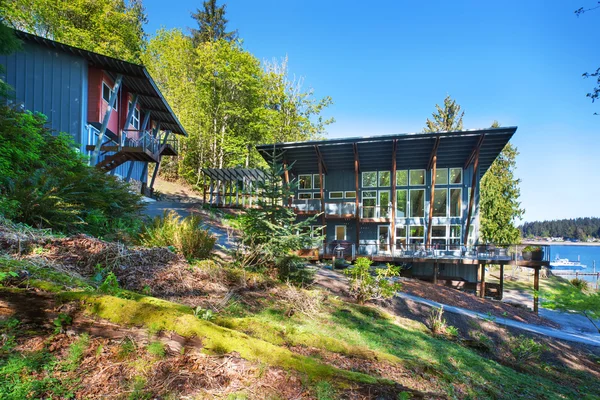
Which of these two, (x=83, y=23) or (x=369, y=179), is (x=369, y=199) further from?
(x=83, y=23)

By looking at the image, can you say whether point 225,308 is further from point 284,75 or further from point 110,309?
point 284,75

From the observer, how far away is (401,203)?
74.6 ft

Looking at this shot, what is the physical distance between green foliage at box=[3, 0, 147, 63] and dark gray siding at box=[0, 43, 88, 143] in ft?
49.2

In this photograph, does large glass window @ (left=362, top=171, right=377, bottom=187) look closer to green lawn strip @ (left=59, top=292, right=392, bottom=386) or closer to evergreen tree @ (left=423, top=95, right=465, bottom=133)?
evergreen tree @ (left=423, top=95, right=465, bottom=133)

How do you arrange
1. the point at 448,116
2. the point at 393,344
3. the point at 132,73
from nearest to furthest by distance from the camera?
the point at 393,344 → the point at 132,73 → the point at 448,116

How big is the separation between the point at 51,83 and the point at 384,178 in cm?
1914

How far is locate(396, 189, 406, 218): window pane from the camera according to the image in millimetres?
22656

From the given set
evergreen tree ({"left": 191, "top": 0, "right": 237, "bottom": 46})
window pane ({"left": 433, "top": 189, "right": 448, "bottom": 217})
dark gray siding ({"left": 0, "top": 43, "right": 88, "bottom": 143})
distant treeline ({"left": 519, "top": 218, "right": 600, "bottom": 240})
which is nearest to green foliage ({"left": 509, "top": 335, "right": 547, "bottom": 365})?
window pane ({"left": 433, "top": 189, "right": 448, "bottom": 217})

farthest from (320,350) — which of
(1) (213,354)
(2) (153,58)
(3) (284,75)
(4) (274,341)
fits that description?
(2) (153,58)

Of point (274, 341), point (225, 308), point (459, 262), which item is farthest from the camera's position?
point (459, 262)

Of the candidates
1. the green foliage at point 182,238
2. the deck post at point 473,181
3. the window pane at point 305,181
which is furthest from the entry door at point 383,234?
the green foliage at point 182,238

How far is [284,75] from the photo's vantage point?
32.9 meters

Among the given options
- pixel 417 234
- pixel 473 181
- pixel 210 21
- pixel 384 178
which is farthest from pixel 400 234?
pixel 210 21

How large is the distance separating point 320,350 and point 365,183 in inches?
818
